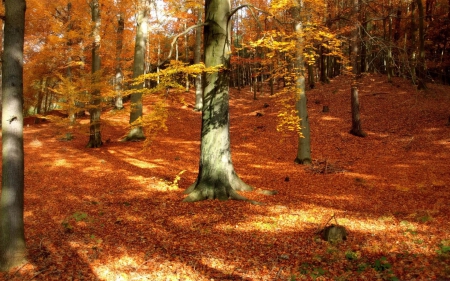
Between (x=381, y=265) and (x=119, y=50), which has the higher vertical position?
(x=119, y=50)

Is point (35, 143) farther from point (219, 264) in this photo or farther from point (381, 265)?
point (381, 265)

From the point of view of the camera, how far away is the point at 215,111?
26.9 feet

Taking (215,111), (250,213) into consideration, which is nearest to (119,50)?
(215,111)

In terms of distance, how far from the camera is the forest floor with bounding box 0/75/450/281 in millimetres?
5102

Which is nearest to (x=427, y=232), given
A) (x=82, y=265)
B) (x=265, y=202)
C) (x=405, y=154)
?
(x=265, y=202)

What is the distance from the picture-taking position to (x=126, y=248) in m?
5.91

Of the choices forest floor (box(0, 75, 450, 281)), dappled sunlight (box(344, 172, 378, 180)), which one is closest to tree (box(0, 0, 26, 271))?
forest floor (box(0, 75, 450, 281))

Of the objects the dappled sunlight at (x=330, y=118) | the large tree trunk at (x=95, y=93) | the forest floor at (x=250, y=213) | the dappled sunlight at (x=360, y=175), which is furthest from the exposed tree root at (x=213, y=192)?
the dappled sunlight at (x=330, y=118)

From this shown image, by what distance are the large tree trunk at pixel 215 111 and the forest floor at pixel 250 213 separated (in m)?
0.49

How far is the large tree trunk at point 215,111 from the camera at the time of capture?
8.17 meters

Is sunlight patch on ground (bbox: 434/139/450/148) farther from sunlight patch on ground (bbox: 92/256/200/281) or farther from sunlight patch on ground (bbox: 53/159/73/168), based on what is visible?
sunlight patch on ground (bbox: 53/159/73/168)

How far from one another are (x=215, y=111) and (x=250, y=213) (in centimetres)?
281

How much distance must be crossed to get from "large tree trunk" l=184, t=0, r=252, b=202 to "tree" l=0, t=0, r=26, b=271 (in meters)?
3.91

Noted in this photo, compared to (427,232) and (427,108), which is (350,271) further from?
(427,108)
